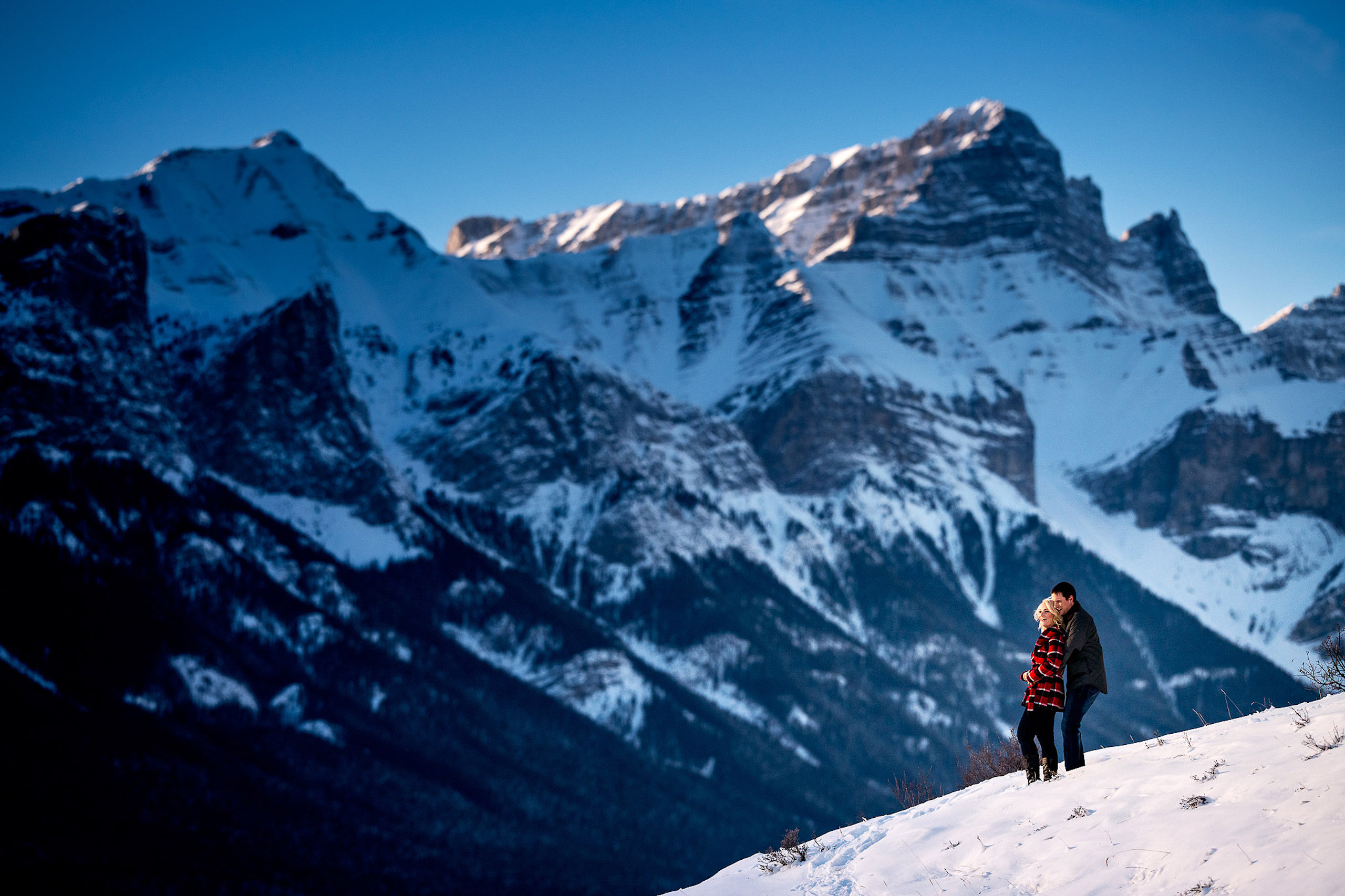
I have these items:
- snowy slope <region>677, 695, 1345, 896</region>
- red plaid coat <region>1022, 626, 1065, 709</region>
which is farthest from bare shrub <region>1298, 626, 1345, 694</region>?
red plaid coat <region>1022, 626, 1065, 709</region>

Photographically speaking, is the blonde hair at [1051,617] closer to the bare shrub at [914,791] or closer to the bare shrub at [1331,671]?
the bare shrub at [1331,671]

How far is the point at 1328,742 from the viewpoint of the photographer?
1908cm

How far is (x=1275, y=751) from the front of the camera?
19.6m

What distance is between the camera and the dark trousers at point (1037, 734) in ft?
73.0

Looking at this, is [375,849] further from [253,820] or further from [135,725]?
[135,725]

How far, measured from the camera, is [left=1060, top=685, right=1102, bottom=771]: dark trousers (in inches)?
859

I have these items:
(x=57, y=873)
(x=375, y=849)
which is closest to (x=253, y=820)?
(x=375, y=849)

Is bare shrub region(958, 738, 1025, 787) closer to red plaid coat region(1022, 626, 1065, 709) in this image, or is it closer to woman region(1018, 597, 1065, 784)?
woman region(1018, 597, 1065, 784)

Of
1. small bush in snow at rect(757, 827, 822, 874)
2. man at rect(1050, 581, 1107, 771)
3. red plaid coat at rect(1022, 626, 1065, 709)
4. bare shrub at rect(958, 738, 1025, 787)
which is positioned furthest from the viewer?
bare shrub at rect(958, 738, 1025, 787)

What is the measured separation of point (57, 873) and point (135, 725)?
44802 millimetres

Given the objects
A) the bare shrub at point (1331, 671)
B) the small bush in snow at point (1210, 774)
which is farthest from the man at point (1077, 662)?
the bare shrub at point (1331, 671)

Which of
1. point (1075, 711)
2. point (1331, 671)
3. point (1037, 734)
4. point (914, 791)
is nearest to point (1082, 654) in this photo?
point (1075, 711)

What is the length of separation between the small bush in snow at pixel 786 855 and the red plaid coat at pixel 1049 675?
17.7 feet

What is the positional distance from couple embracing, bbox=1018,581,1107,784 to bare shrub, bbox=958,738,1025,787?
8228 millimetres
